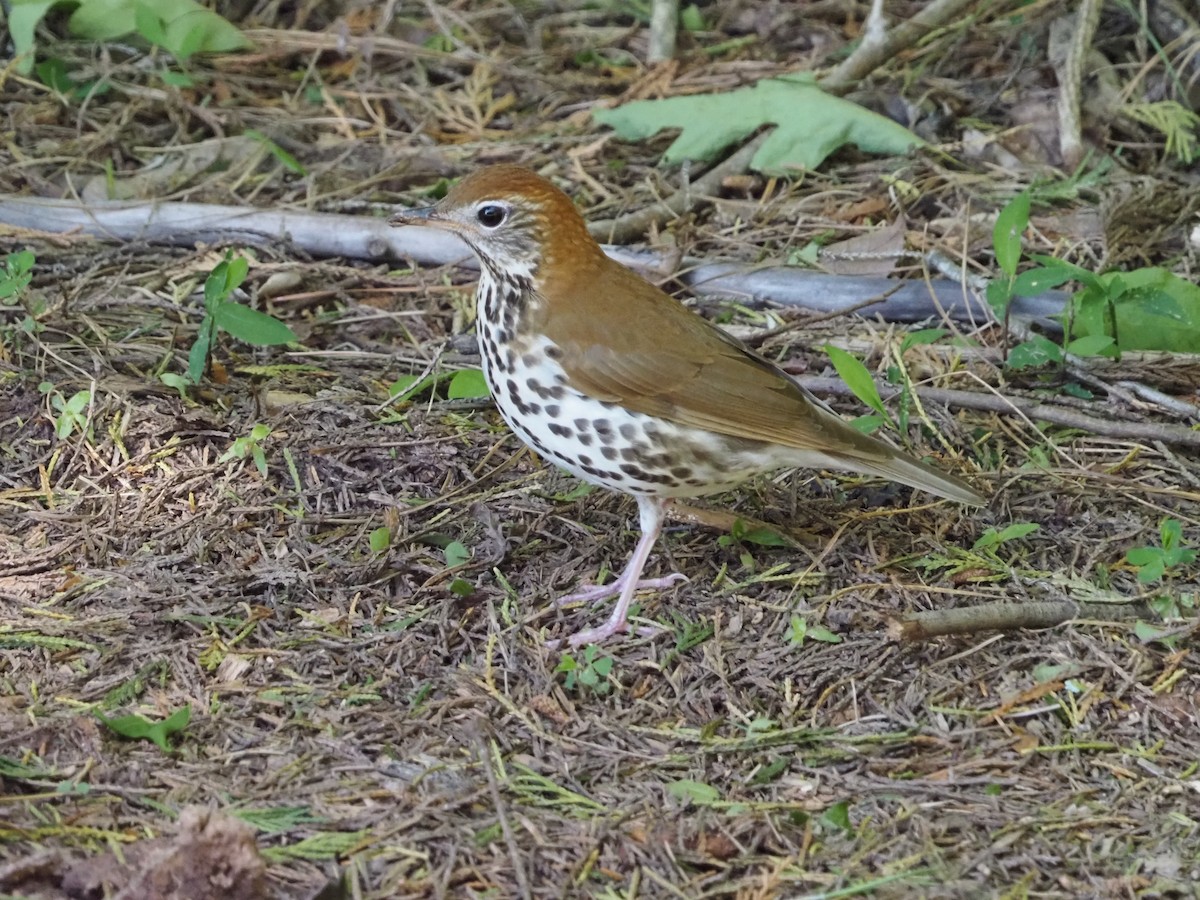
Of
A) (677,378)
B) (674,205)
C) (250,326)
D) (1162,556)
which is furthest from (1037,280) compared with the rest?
(250,326)

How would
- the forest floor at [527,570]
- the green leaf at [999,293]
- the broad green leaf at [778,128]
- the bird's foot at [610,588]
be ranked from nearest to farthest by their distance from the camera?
the forest floor at [527,570], the bird's foot at [610,588], the green leaf at [999,293], the broad green leaf at [778,128]

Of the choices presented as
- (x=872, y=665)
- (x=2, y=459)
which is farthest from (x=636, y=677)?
(x=2, y=459)

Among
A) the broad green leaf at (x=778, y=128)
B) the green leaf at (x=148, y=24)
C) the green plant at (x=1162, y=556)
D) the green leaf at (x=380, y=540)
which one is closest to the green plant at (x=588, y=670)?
the green leaf at (x=380, y=540)

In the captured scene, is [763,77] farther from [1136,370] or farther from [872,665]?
[872,665]

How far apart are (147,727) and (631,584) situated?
4.18 ft

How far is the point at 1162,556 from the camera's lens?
3479 mm

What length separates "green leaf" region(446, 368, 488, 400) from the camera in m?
4.21

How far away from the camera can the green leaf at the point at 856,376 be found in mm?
3912

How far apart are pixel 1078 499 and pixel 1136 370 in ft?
2.35

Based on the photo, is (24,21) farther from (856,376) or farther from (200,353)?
(856,376)

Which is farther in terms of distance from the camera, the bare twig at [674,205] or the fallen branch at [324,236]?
the bare twig at [674,205]

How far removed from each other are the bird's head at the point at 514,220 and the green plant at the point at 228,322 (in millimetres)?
712

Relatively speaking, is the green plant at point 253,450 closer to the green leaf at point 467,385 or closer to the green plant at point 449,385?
the green plant at point 449,385

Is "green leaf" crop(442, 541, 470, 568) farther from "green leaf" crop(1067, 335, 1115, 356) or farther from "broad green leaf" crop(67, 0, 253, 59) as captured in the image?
"broad green leaf" crop(67, 0, 253, 59)
